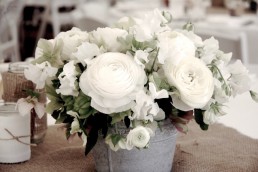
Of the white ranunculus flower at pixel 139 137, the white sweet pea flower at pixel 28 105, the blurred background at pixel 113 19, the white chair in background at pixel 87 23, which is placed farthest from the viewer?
the white chair in background at pixel 87 23

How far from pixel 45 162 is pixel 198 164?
316 millimetres

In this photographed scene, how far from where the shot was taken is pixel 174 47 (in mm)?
867

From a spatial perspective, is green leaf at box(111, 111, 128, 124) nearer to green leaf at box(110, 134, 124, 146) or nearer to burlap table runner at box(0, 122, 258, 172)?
green leaf at box(110, 134, 124, 146)

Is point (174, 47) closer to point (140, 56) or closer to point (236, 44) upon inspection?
point (140, 56)

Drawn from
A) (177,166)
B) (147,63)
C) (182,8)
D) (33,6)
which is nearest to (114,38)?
(147,63)

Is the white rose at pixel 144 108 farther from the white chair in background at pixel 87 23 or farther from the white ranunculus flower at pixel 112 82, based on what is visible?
the white chair in background at pixel 87 23

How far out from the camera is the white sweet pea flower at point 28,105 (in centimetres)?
102

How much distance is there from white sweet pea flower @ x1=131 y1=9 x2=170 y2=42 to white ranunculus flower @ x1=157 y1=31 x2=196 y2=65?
17 millimetres

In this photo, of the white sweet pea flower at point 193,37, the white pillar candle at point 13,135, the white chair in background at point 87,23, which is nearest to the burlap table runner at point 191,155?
the white pillar candle at point 13,135

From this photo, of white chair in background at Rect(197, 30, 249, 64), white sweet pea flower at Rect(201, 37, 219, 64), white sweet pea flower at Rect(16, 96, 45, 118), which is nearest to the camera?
white sweet pea flower at Rect(201, 37, 219, 64)

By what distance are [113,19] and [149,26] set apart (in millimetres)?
2873

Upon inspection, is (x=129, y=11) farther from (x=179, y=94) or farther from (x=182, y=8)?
(x=179, y=94)

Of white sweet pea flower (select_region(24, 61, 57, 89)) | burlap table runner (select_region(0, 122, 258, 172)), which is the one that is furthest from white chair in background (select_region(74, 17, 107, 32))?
white sweet pea flower (select_region(24, 61, 57, 89))

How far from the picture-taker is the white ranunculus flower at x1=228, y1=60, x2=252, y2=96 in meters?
0.95
